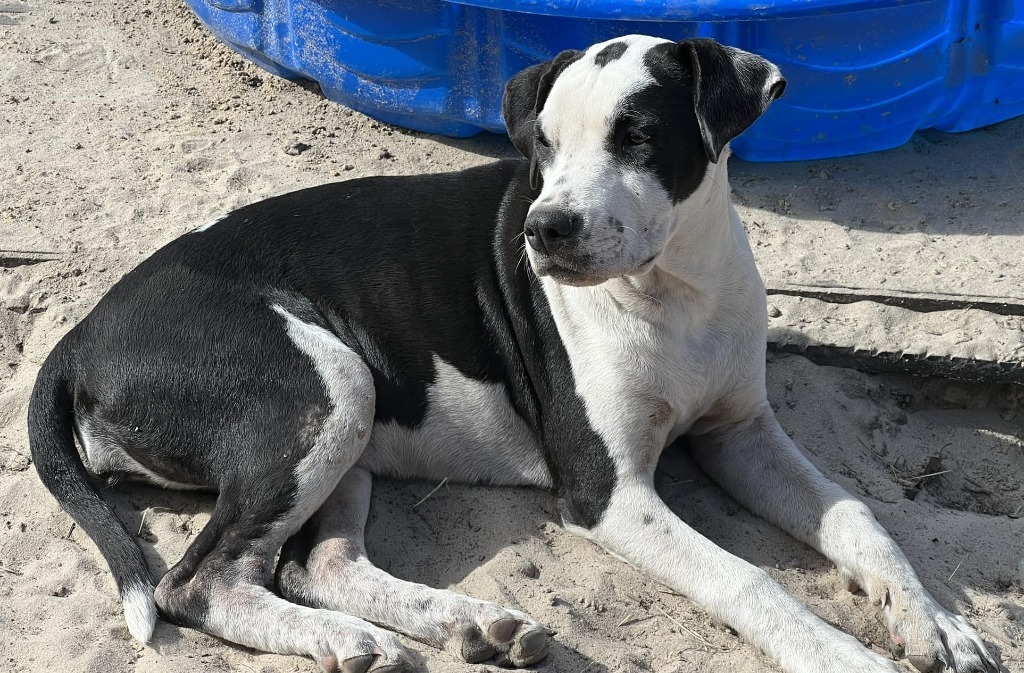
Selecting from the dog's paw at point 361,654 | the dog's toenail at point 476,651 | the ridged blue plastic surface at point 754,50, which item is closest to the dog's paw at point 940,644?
the dog's toenail at point 476,651

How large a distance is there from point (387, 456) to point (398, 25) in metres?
2.80

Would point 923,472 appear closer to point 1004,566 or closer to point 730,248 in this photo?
point 1004,566

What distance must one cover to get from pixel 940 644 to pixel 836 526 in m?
0.51

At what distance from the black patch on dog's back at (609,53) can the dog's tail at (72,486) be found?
2021 mm

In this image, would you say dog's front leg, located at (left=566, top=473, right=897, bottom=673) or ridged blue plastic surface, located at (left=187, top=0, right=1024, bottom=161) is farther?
ridged blue plastic surface, located at (left=187, top=0, right=1024, bottom=161)

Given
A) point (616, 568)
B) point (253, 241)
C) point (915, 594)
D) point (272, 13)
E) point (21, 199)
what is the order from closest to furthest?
point (915, 594) < point (616, 568) < point (253, 241) < point (21, 199) < point (272, 13)

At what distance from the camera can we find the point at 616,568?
3.87 m

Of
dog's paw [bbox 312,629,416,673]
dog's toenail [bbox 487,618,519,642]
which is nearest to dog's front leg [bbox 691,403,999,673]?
dog's toenail [bbox 487,618,519,642]

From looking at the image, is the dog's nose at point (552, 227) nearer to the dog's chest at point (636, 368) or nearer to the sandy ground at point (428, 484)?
the dog's chest at point (636, 368)

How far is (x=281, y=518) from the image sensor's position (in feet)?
12.2

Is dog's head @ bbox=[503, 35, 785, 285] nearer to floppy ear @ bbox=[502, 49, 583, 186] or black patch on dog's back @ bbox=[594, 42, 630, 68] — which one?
black patch on dog's back @ bbox=[594, 42, 630, 68]

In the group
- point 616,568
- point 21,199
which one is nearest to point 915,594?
point 616,568

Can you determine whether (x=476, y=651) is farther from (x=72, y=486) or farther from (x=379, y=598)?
(x=72, y=486)

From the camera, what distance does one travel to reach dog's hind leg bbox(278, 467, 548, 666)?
3.45 meters
